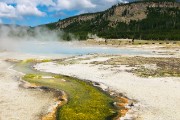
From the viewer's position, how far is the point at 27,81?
42656 millimetres

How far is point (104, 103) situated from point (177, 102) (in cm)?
668

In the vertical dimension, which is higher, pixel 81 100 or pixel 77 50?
pixel 81 100

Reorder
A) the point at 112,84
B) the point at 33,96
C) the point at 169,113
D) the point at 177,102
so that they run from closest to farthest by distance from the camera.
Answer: the point at 169,113 < the point at 177,102 < the point at 33,96 < the point at 112,84

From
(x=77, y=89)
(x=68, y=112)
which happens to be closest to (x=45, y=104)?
(x=68, y=112)

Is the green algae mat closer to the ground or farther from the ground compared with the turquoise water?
farther from the ground

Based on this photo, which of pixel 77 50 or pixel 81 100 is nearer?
pixel 81 100

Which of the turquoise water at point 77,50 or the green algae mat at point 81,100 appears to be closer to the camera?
the green algae mat at point 81,100

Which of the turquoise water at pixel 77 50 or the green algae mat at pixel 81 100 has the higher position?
the green algae mat at pixel 81 100

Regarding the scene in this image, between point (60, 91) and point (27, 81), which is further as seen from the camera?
point (27, 81)

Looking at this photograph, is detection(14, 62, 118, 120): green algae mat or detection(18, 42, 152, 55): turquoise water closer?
detection(14, 62, 118, 120): green algae mat

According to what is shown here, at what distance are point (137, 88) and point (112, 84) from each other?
4002mm

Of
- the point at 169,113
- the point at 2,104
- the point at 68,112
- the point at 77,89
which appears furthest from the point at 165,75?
the point at 2,104

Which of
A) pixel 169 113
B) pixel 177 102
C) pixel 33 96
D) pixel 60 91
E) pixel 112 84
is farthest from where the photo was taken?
pixel 112 84

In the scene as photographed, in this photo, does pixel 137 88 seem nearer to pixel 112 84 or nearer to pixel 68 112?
pixel 112 84
